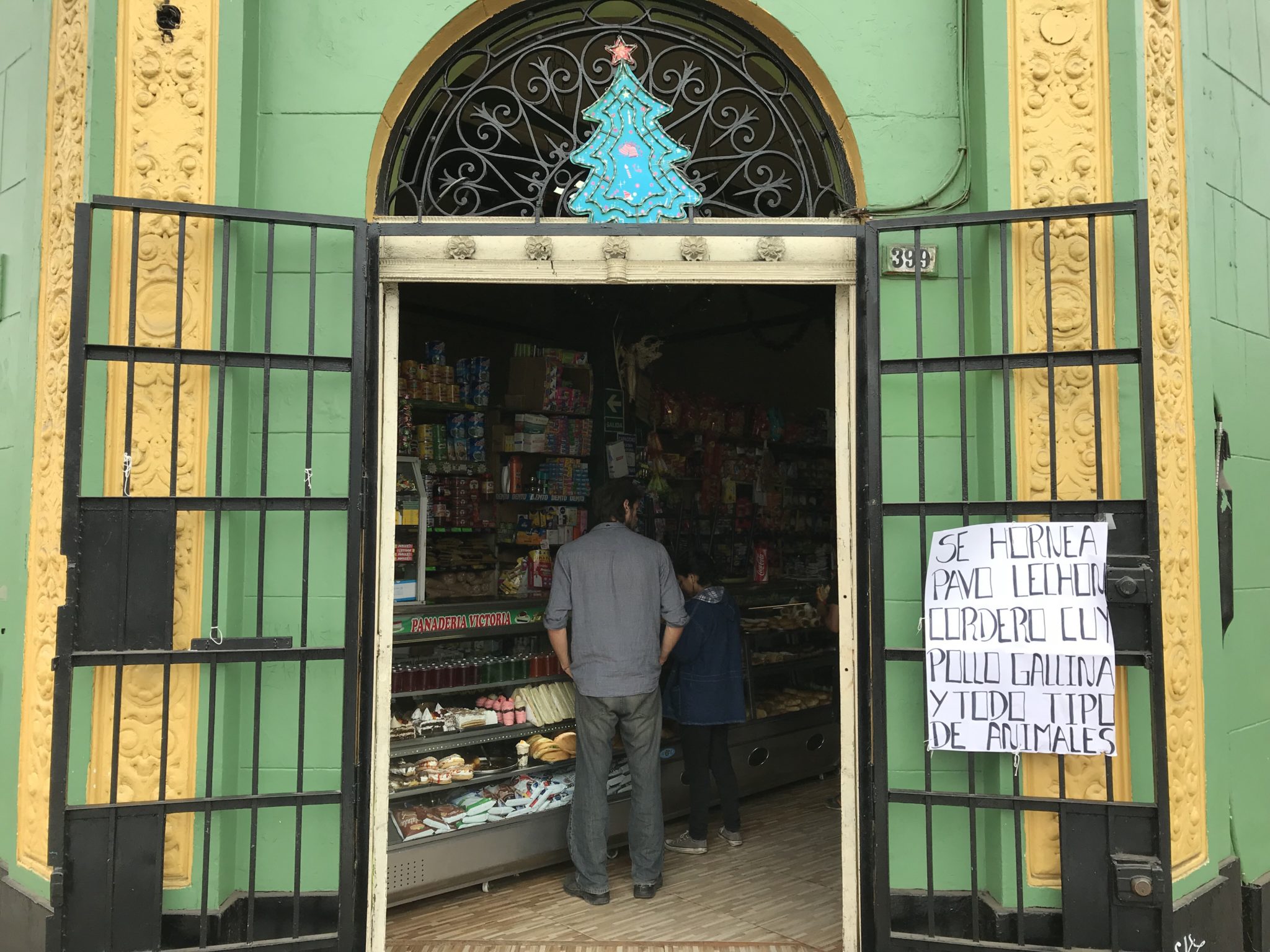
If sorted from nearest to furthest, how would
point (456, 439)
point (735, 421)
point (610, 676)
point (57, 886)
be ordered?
1. point (57, 886)
2. point (610, 676)
3. point (456, 439)
4. point (735, 421)

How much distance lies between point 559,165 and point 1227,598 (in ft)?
10.6

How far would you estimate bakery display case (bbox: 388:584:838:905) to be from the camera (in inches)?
175

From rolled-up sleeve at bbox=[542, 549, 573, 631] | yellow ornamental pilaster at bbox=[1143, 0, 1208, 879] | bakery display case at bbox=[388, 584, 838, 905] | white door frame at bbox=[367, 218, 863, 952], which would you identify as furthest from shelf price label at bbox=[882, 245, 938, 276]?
bakery display case at bbox=[388, 584, 838, 905]

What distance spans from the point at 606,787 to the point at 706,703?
90 cm

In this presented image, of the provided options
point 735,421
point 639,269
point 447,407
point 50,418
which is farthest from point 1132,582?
point 735,421

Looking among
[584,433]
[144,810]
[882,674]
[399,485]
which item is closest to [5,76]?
[399,485]

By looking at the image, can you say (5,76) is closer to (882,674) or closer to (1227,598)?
(882,674)

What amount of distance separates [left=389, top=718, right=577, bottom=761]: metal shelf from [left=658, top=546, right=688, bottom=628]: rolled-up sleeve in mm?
730

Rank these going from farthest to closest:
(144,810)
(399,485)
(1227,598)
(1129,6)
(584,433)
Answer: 1. (584,433)
2. (399,485)
3. (1227,598)
4. (1129,6)
5. (144,810)

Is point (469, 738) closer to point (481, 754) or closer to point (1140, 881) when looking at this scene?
point (481, 754)

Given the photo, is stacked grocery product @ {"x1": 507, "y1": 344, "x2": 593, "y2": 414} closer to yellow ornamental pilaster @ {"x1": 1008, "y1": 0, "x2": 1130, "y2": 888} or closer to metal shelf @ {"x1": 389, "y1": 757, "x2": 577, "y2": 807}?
metal shelf @ {"x1": 389, "y1": 757, "x2": 577, "y2": 807}

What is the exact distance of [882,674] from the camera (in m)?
3.30

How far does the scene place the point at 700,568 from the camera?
552cm

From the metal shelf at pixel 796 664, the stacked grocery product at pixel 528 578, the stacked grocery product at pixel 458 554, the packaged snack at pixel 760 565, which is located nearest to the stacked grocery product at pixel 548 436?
the stacked grocery product at pixel 458 554
